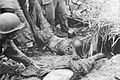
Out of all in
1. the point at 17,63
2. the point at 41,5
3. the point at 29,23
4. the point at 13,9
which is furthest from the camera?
the point at 41,5

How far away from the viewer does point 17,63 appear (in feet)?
13.4

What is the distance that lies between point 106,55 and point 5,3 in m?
2.18

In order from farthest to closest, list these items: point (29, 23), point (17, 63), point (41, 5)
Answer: point (41, 5) → point (29, 23) → point (17, 63)

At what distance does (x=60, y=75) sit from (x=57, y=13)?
2.35m

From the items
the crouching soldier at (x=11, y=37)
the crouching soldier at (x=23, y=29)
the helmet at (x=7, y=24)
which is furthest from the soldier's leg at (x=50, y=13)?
the helmet at (x=7, y=24)

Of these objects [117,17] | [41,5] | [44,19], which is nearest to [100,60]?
[117,17]

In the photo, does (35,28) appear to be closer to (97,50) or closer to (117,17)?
(97,50)

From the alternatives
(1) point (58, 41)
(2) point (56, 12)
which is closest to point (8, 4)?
(1) point (58, 41)

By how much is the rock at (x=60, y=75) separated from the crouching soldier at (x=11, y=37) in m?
0.25

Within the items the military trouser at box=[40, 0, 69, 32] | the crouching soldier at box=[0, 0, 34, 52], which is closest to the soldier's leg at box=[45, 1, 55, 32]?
the military trouser at box=[40, 0, 69, 32]

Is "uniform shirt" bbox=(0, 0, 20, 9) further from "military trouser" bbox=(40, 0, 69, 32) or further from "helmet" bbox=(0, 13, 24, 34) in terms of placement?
"military trouser" bbox=(40, 0, 69, 32)

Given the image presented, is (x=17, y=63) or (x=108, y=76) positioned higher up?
(x=17, y=63)

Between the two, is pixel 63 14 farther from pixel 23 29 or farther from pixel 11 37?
pixel 11 37

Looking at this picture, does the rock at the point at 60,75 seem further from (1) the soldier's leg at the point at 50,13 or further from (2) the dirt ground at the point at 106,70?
(1) the soldier's leg at the point at 50,13
